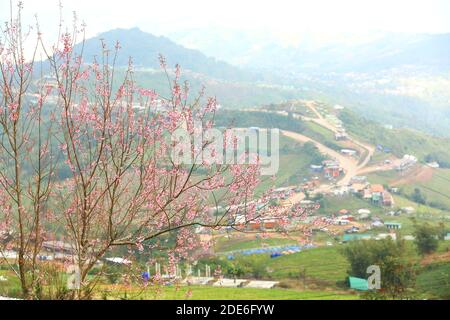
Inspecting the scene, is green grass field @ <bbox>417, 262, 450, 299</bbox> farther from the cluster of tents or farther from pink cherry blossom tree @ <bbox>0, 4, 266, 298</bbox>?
the cluster of tents

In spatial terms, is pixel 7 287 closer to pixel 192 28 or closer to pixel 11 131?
pixel 11 131

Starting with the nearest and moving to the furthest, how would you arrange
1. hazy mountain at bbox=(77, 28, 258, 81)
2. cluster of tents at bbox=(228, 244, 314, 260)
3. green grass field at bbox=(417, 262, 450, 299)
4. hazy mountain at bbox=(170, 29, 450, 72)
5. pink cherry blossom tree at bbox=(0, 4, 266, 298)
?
pink cherry blossom tree at bbox=(0, 4, 266, 298) → green grass field at bbox=(417, 262, 450, 299) → cluster of tents at bbox=(228, 244, 314, 260) → hazy mountain at bbox=(77, 28, 258, 81) → hazy mountain at bbox=(170, 29, 450, 72)

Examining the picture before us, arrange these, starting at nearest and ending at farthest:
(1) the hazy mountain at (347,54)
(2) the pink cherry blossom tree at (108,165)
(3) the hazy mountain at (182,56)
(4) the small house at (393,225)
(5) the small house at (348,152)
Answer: (2) the pink cherry blossom tree at (108,165)
(4) the small house at (393,225)
(5) the small house at (348,152)
(3) the hazy mountain at (182,56)
(1) the hazy mountain at (347,54)

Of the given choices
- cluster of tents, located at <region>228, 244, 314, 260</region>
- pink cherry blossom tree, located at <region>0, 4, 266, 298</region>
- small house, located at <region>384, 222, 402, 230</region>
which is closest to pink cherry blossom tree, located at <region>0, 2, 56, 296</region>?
pink cherry blossom tree, located at <region>0, 4, 266, 298</region>

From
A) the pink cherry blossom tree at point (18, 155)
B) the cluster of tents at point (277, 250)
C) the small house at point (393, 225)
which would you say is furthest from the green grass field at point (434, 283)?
the small house at point (393, 225)

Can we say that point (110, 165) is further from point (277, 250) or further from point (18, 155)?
point (277, 250)

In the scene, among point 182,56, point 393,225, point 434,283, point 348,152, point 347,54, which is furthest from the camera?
point 347,54

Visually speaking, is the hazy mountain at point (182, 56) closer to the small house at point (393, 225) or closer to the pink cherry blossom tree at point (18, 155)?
the small house at point (393, 225)

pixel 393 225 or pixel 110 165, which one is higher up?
pixel 110 165

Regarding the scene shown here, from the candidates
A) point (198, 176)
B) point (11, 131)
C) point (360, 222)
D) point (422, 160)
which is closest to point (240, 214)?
point (198, 176)

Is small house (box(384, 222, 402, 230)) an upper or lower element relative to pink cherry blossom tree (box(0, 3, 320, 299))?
lower

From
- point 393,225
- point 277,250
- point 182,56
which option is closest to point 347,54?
point 182,56
